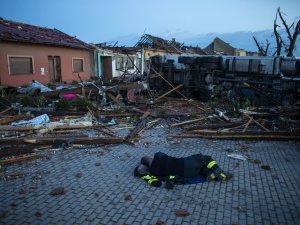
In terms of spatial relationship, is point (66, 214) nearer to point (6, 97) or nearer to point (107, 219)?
point (107, 219)

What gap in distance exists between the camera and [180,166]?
5434 mm

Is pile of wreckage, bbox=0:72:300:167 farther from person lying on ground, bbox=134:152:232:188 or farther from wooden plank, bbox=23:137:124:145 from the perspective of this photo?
person lying on ground, bbox=134:152:232:188

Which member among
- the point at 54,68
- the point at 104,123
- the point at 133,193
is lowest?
A: the point at 133,193

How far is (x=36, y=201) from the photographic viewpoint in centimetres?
465

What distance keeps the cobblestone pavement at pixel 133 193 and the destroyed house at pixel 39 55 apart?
10.7 m

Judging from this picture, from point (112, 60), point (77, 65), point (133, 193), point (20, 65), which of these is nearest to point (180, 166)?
point (133, 193)

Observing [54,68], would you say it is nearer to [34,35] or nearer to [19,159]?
[34,35]

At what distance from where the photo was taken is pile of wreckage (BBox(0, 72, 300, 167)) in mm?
7609

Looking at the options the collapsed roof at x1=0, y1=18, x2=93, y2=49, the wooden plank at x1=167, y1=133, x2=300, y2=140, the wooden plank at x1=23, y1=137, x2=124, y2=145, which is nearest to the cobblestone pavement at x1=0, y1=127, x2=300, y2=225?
the wooden plank at x1=23, y1=137, x2=124, y2=145

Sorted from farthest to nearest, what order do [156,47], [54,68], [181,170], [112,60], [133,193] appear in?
[156,47] < [112,60] < [54,68] < [181,170] < [133,193]

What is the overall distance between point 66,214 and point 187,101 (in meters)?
11.5

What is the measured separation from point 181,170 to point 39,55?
53.8 ft

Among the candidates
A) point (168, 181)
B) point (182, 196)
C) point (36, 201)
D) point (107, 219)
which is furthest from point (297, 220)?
point (36, 201)

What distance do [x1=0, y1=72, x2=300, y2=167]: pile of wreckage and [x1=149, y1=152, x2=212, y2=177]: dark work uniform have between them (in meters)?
2.51
